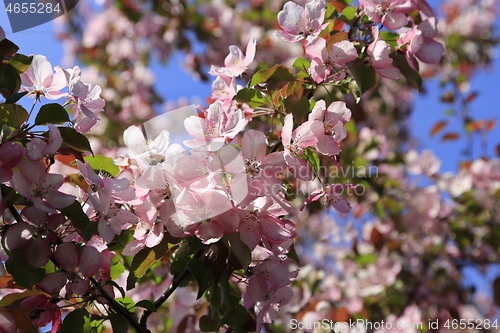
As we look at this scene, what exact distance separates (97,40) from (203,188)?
4.20 metres

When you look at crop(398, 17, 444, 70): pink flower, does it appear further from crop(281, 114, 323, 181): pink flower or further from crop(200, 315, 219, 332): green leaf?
crop(200, 315, 219, 332): green leaf

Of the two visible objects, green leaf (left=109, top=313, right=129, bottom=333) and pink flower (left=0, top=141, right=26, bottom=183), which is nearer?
pink flower (left=0, top=141, right=26, bottom=183)

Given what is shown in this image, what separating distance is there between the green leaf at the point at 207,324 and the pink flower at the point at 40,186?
0.46m

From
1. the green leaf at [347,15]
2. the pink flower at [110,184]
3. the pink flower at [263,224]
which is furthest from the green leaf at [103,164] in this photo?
the green leaf at [347,15]

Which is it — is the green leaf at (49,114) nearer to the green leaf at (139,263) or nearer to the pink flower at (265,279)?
the green leaf at (139,263)

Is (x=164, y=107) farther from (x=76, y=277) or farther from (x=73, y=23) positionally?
(x=76, y=277)

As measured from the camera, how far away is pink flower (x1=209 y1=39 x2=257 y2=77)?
2.87 feet

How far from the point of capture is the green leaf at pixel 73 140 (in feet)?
2.22

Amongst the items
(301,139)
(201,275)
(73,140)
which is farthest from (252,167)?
(73,140)

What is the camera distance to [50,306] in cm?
70

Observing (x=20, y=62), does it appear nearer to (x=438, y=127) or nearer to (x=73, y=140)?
(x=73, y=140)

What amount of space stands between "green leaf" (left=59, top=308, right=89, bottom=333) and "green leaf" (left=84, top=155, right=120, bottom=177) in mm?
306

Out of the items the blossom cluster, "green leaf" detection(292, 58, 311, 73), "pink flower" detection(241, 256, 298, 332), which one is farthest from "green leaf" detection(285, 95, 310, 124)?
"pink flower" detection(241, 256, 298, 332)

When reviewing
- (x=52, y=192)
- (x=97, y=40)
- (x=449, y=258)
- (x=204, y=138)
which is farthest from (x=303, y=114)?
(x=97, y=40)
